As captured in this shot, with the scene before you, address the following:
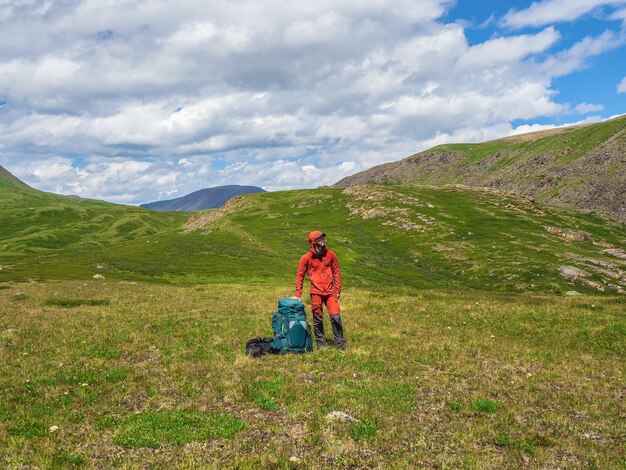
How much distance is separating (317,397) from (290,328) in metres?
5.78

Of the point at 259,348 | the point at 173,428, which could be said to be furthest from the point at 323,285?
the point at 173,428

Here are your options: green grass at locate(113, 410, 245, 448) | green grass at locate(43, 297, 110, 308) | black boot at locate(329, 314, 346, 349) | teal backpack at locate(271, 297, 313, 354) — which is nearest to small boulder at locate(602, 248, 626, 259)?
black boot at locate(329, 314, 346, 349)

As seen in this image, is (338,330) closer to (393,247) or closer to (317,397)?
(317,397)

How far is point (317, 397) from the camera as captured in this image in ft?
46.5

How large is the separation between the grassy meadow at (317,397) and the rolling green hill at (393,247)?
4471cm

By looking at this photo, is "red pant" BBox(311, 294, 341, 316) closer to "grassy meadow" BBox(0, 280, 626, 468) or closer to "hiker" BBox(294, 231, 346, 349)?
"hiker" BBox(294, 231, 346, 349)

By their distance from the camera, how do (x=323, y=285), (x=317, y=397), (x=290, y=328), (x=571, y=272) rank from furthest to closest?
(x=571, y=272)
(x=323, y=285)
(x=290, y=328)
(x=317, y=397)

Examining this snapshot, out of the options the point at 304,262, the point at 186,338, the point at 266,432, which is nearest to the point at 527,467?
the point at 266,432

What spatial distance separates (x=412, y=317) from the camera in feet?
97.7

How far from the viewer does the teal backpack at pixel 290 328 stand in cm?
1978

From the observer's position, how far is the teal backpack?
779 inches

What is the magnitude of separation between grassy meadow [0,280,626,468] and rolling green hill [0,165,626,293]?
4471 centimetres

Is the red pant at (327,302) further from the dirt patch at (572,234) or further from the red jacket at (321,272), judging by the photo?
the dirt patch at (572,234)

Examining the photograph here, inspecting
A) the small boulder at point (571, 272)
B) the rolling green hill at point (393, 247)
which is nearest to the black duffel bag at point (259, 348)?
the rolling green hill at point (393, 247)
